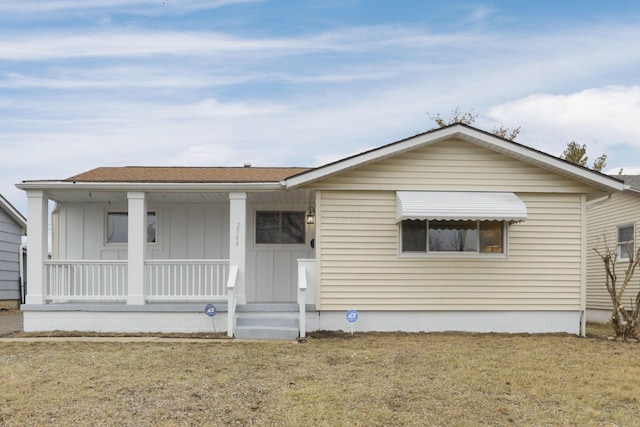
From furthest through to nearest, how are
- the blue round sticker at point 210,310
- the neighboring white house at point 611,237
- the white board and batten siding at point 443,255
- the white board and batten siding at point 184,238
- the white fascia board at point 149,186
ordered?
the neighboring white house at point 611,237, the white board and batten siding at point 184,238, the white board and batten siding at point 443,255, the white fascia board at point 149,186, the blue round sticker at point 210,310

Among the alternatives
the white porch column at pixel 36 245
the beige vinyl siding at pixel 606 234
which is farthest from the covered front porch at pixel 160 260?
the beige vinyl siding at pixel 606 234

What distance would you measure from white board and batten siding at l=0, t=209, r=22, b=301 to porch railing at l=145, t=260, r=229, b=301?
8886 millimetres

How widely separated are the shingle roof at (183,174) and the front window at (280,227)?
2.91 feet

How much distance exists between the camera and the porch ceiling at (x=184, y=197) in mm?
10570

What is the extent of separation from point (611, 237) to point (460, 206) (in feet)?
27.2

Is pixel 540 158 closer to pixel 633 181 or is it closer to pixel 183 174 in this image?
A: pixel 633 181

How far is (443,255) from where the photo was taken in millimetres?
10117

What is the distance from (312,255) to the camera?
11922 millimetres

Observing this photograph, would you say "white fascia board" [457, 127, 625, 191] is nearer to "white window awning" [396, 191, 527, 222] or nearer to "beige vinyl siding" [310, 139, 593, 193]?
"beige vinyl siding" [310, 139, 593, 193]

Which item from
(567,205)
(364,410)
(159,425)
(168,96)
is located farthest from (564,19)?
(159,425)

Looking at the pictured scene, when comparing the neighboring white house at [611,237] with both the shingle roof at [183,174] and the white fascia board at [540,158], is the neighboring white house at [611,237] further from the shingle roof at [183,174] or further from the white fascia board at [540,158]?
the shingle roof at [183,174]

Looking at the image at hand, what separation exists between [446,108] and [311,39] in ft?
45.6

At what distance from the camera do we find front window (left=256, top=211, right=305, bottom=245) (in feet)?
39.3

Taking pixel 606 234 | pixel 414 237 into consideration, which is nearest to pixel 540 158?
pixel 414 237
